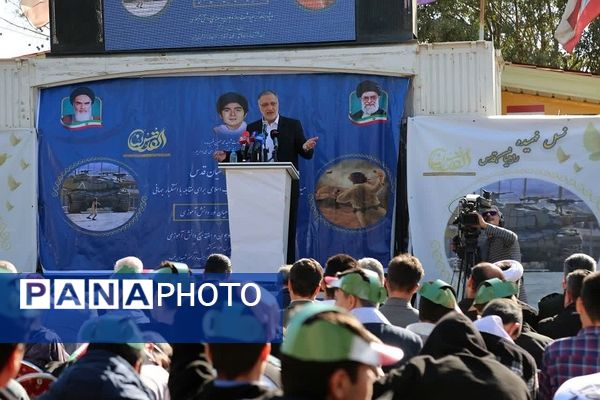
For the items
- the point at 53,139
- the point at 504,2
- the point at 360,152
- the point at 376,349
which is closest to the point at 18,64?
the point at 53,139

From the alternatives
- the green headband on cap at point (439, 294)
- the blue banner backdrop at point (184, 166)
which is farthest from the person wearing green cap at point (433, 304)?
the blue banner backdrop at point (184, 166)

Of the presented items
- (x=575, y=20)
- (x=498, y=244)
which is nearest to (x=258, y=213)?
(x=498, y=244)

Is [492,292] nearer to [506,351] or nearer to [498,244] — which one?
[506,351]

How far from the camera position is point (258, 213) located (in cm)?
1006

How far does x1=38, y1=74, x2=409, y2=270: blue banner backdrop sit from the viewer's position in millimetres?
11172

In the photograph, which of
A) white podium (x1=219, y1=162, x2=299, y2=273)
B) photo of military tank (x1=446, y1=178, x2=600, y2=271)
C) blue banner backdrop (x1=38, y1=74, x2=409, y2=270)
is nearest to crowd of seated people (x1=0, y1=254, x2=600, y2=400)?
white podium (x1=219, y1=162, x2=299, y2=273)

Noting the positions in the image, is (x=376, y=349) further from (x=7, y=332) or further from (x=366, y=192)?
(x=366, y=192)

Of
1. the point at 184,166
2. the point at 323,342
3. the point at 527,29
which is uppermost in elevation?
the point at 527,29

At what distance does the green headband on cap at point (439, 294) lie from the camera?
4520mm

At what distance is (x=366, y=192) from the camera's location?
11.2m

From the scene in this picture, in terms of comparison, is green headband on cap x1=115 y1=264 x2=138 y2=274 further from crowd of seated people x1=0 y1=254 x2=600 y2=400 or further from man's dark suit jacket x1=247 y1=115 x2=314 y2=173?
man's dark suit jacket x1=247 y1=115 x2=314 y2=173

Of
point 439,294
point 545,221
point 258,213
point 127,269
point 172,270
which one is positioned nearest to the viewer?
point 439,294

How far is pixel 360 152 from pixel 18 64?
14.1ft

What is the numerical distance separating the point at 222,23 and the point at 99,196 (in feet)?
8.38
